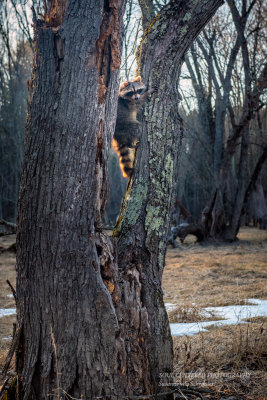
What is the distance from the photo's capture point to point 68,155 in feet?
6.74

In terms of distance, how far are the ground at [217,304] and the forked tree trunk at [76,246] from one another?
56 cm

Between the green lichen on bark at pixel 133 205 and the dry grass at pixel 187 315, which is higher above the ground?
the green lichen on bark at pixel 133 205

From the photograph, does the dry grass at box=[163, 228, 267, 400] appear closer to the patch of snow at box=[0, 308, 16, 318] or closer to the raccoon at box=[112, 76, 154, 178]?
the raccoon at box=[112, 76, 154, 178]

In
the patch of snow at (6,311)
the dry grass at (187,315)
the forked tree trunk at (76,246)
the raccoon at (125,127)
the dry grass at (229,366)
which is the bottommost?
the patch of snow at (6,311)

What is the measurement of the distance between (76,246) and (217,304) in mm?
3457

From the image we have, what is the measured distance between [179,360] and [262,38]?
38.7ft

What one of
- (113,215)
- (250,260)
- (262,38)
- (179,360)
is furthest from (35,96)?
(113,215)

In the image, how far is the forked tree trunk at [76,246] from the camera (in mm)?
1988

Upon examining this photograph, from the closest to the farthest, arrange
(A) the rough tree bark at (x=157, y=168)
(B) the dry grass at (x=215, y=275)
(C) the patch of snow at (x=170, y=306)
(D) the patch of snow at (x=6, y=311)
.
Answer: (A) the rough tree bark at (x=157, y=168) → (C) the patch of snow at (x=170, y=306) → (D) the patch of snow at (x=6, y=311) → (B) the dry grass at (x=215, y=275)

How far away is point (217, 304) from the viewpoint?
194 inches

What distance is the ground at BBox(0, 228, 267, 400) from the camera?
8.57ft

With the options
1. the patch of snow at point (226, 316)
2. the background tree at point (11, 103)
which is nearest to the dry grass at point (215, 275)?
the patch of snow at point (226, 316)

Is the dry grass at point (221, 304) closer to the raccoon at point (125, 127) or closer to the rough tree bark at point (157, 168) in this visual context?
the rough tree bark at point (157, 168)

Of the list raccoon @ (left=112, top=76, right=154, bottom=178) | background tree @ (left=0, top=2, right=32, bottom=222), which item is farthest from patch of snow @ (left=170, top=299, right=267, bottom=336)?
background tree @ (left=0, top=2, right=32, bottom=222)
